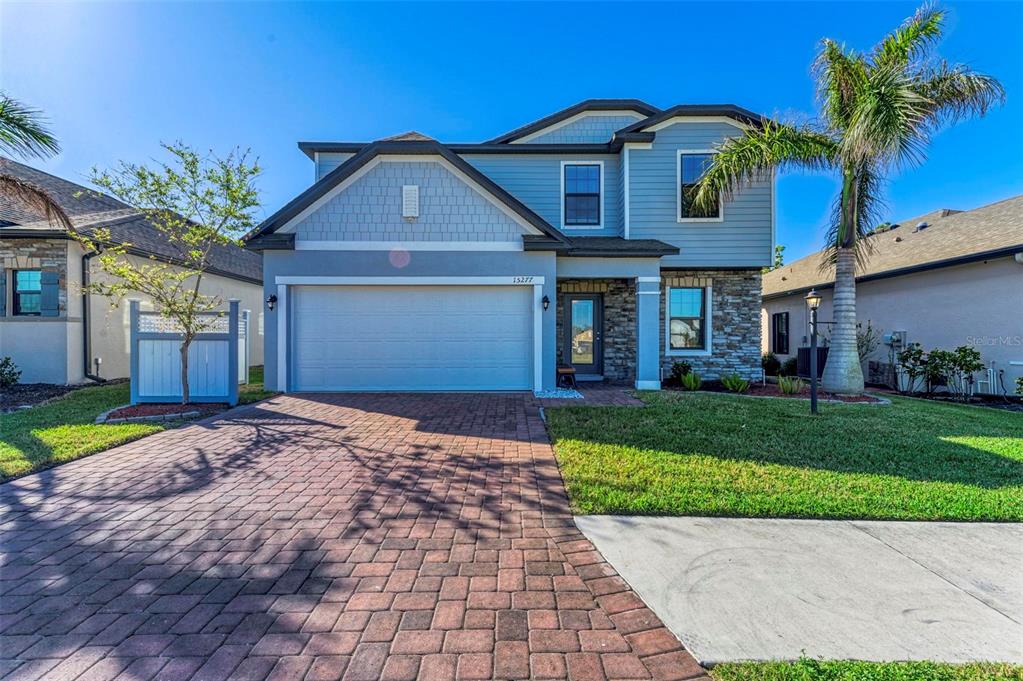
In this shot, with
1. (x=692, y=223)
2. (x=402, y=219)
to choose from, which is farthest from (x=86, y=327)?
(x=692, y=223)

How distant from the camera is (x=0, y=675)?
197cm

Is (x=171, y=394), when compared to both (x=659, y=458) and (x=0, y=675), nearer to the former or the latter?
(x=0, y=675)

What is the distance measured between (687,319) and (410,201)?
8013 millimetres

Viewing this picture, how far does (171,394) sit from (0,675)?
7.44 metres

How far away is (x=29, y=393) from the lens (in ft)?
30.8

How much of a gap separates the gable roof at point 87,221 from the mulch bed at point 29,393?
3.55 metres

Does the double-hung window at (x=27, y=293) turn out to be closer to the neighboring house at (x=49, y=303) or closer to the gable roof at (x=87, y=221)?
the neighboring house at (x=49, y=303)

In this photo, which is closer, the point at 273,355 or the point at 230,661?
the point at 230,661

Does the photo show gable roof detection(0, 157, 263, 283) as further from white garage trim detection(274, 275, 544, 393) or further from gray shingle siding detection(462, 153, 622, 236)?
gray shingle siding detection(462, 153, 622, 236)

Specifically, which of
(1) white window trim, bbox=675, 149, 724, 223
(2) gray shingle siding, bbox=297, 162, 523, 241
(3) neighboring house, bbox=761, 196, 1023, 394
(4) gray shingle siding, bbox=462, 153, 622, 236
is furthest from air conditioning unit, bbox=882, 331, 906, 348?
(2) gray shingle siding, bbox=297, 162, 523, 241

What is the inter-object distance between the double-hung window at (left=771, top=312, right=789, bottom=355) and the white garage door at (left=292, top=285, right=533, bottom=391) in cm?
1295

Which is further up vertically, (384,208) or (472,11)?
(472,11)

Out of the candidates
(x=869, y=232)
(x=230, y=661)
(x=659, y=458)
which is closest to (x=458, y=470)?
(x=659, y=458)

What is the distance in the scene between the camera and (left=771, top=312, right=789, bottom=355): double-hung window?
1652cm
